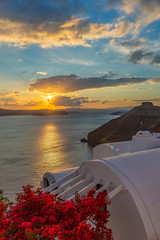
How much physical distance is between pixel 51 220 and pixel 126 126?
10012 cm

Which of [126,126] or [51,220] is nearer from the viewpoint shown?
[51,220]

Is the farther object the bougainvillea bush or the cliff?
the cliff

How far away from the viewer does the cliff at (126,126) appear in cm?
9119

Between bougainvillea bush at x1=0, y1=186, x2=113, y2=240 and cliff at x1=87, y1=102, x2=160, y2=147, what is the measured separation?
3169 inches

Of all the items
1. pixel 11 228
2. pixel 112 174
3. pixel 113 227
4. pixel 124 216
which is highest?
pixel 112 174

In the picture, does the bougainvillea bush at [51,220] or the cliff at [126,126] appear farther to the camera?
the cliff at [126,126]

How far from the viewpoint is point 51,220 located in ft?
23.0

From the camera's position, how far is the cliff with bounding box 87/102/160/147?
91.2m

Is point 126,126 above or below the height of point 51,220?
below

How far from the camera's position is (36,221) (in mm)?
6797

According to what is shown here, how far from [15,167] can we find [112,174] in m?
54.9

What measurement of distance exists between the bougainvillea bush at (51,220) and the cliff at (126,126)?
80.5m

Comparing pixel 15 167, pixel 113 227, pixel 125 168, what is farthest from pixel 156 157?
pixel 15 167

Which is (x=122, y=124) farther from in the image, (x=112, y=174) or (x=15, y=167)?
(x=112, y=174)
